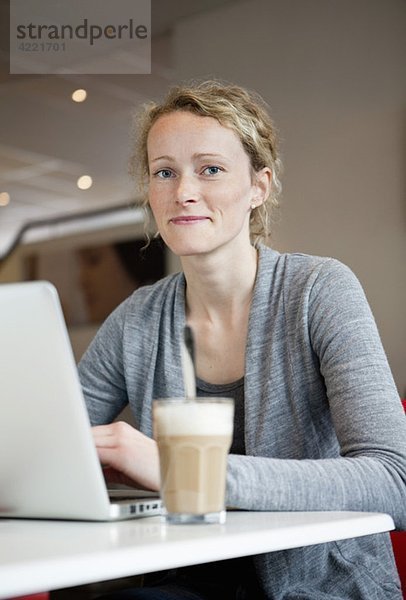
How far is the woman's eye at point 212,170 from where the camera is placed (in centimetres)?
167

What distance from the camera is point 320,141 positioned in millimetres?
3727

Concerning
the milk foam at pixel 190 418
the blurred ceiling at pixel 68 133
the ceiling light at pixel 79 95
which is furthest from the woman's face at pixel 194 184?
the ceiling light at pixel 79 95

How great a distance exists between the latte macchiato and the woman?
4.7 inches

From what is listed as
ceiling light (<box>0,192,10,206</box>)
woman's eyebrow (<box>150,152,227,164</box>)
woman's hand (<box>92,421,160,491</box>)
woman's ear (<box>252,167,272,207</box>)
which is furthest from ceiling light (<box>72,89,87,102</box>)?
woman's hand (<box>92,421,160,491</box>)

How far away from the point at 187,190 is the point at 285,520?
82 cm

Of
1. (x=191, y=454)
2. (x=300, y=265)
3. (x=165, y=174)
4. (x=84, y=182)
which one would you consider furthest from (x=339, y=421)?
(x=84, y=182)

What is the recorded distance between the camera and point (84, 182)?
143 inches

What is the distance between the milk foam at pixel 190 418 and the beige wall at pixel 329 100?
2833mm

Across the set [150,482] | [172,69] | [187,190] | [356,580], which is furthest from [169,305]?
[172,69]

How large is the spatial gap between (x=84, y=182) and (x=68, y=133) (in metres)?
0.19

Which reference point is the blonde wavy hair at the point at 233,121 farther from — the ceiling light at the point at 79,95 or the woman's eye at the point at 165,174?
the ceiling light at the point at 79,95

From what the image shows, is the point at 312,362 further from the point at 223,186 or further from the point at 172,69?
the point at 172,69

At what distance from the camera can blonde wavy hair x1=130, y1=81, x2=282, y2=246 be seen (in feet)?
5.62

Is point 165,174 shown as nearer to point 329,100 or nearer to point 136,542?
point 136,542
